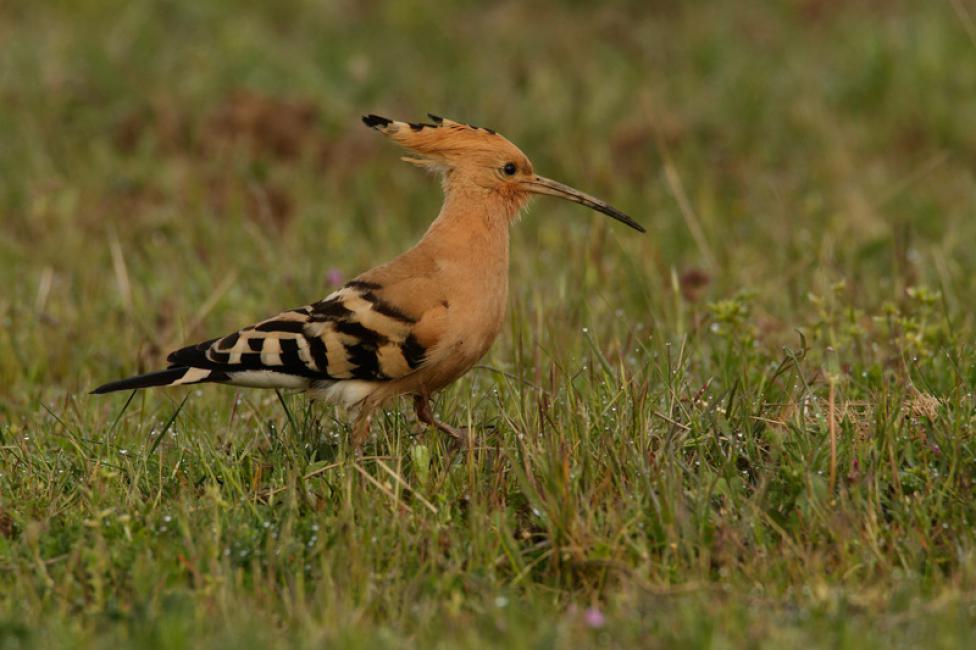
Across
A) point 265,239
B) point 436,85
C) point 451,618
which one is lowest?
point 451,618

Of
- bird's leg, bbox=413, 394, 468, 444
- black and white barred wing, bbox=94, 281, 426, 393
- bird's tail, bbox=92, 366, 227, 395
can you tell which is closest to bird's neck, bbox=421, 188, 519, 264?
black and white barred wing, bbox=94, 281, 426, 393

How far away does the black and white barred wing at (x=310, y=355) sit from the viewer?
4.41m

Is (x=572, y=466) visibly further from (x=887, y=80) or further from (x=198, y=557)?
(x=887, y=80)

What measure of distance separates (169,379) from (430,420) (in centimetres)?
74

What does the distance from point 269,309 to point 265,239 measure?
31.0 inches

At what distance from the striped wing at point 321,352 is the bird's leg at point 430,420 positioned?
18 cm

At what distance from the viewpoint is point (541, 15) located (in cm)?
1031

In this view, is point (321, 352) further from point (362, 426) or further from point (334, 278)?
point (334, 278)

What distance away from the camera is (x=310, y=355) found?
4414 mm

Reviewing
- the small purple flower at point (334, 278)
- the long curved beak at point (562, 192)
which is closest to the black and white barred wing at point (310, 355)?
the long curved beak at point (562, 192)

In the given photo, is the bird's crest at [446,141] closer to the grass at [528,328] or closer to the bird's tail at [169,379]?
the grass at [528,328]

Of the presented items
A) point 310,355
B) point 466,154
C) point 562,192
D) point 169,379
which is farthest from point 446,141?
point 169,379

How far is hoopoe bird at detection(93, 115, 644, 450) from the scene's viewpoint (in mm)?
4414

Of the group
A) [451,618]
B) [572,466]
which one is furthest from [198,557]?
[572,466]
